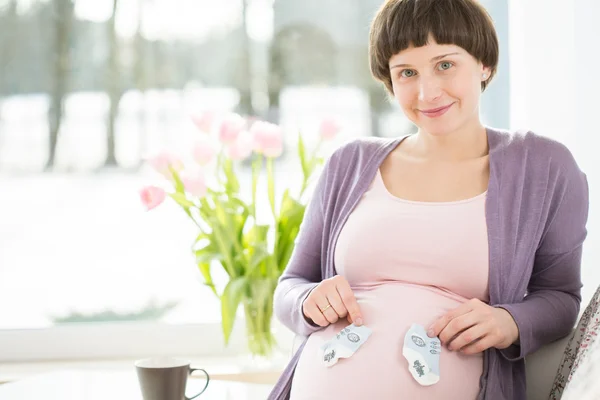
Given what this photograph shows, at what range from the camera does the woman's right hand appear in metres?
A: 1.32

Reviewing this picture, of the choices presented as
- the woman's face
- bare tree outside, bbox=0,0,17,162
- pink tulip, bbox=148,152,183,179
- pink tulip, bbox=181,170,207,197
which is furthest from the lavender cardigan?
bare tree outside, bbox=0,0,17,162

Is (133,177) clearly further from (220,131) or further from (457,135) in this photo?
(457,135)

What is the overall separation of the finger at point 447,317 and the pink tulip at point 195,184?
36.3 inches

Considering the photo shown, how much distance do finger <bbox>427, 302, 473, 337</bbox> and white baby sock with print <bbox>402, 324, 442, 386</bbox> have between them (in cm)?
1

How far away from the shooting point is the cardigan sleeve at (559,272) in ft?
4.33

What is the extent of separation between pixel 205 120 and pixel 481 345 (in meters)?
1.09

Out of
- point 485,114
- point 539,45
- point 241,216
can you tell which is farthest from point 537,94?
point 241,216

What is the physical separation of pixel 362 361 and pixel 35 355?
1.50 metres

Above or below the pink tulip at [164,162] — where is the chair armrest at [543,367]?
below

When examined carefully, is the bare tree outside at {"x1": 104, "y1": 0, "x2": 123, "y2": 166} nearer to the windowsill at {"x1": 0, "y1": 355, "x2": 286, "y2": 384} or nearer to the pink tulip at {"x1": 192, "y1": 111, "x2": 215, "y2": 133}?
the pink tulip at {"x1": 192, "y1": 111, "x2": 215, "y2": 133}

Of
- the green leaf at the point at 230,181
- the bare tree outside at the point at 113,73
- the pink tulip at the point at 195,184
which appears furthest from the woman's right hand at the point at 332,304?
the bare tree outside at the point at 113,73

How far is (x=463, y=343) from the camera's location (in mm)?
1253

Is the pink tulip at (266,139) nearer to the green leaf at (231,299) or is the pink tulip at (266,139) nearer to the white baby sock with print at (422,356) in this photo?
Result: the green leaf at (231,299)

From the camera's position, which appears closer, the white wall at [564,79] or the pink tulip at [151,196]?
the white wall at [564,79]
